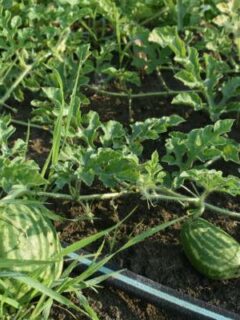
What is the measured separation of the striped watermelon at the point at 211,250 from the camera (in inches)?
93.4

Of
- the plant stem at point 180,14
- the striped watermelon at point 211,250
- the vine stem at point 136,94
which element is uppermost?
the plant stem at point 180,14

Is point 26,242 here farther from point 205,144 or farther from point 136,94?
point 136,94

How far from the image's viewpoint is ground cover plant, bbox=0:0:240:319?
2.28 m

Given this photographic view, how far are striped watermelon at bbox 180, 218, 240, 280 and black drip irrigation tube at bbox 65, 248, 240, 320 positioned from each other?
0.13 m

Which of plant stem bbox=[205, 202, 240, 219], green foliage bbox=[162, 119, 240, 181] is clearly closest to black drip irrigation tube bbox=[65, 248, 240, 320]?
plant stem bbox=[205, 202, 240, 219]

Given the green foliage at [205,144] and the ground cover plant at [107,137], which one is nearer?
the ground cover plant at [107,137]

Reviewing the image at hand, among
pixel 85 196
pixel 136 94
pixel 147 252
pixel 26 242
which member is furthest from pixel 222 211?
pixel 136 94

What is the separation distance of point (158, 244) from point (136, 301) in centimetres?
26

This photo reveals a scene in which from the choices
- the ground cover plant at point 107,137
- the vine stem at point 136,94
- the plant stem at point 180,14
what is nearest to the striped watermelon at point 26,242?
the ground cover plant at point 107,137

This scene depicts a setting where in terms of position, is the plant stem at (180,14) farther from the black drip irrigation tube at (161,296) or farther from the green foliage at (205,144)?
the black drip irrigation tube at (161,296)

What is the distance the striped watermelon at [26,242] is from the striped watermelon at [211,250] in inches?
19.2

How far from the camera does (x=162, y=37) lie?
2.98 m

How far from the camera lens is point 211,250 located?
2.40 m

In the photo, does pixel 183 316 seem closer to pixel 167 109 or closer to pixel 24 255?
pixel 24 255
